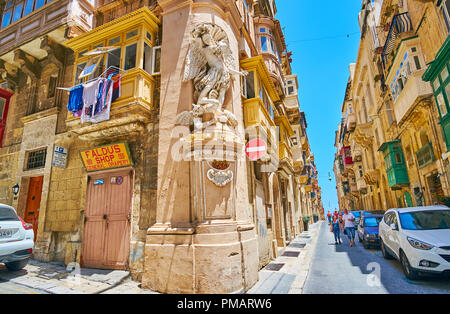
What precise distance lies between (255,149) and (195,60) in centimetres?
357

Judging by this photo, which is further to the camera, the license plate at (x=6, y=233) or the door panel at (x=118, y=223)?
the door panel at (x=118, y=223)

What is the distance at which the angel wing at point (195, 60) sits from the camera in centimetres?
705

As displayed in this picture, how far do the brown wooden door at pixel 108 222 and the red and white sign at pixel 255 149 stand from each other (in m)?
4.22

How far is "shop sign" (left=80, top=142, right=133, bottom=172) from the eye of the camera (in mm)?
7930

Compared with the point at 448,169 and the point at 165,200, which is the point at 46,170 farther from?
the point at 448,169

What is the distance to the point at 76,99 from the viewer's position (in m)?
8.27

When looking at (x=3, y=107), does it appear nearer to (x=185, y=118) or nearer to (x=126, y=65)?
(x=126, y=65)

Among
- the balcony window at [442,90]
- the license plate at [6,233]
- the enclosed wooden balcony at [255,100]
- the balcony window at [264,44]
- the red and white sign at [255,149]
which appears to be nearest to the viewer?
the license plate at [6,233]

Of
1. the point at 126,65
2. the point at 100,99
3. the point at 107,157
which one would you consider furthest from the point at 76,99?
the point at 107,157

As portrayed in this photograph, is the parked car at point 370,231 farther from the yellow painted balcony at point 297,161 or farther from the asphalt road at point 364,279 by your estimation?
the yellow painted balcony at point 297,161

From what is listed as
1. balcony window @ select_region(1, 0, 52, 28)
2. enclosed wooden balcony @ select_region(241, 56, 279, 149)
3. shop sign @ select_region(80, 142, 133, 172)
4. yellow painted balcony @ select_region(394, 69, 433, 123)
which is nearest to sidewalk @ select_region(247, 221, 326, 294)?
enclosed wooden balcony @ select_region(241, 56, 279, 149)

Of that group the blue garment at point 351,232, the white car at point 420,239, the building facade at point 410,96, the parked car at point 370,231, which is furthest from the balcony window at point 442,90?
the blue garment at point 351,232

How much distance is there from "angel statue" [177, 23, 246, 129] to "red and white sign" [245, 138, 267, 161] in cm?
172
